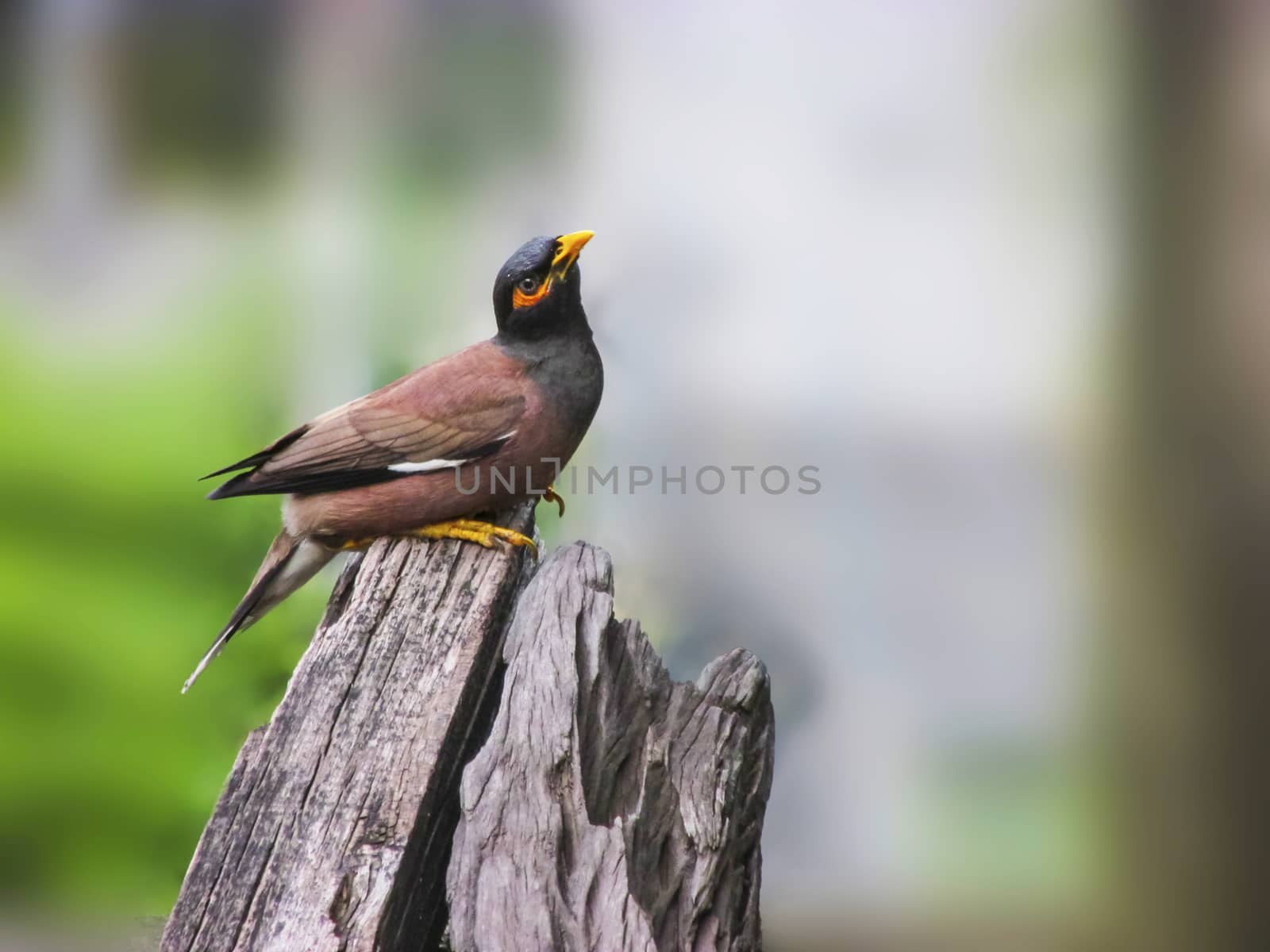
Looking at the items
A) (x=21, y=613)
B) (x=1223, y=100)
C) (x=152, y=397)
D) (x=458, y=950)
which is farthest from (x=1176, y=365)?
(x=21, y=613)

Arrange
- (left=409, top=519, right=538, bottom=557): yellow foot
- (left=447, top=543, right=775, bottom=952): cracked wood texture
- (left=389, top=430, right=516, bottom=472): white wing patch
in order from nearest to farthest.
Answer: (left=447, top=543, right=775, bottom=952): cracked wood texture < (left=409, top=519, right=538, bottom=557): yellow foot < (left=389, top=430, right=516, bottom=472): white wing patch

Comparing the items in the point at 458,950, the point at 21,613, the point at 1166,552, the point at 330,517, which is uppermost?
the point at 1166,552

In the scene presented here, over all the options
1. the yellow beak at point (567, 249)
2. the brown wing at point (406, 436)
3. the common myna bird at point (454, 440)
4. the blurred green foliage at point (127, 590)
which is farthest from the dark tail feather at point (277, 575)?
the yellow beak at point (567, 249)

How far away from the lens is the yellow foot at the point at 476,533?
2395 mm

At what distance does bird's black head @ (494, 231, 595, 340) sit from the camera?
254 cm

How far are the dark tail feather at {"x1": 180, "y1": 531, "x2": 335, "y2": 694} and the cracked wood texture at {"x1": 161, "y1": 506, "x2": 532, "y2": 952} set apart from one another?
420 mm

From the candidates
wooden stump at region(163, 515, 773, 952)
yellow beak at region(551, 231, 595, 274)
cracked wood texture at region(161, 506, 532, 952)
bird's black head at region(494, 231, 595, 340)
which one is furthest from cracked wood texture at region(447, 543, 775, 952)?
yellow beak at region(551, 231, 595, 274)

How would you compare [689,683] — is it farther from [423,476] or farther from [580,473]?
[580,473]

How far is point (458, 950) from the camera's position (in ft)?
5.33

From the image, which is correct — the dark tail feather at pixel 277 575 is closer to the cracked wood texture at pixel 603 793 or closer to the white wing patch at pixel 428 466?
the white wing patch at pixel 428 466

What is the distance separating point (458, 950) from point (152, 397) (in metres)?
→ 2.63

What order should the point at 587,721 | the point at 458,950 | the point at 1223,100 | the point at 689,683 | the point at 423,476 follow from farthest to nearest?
the point at 1223,100 → the point at 423,476 → the point at 689,683 → the point at 587,721 → the point at 458,950

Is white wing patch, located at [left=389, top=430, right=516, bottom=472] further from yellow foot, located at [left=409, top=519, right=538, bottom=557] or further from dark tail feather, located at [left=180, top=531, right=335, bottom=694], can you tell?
dark tail feather, located at [left=180, top=531, right=335, bottom=694]

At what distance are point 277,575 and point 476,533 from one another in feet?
2.09
